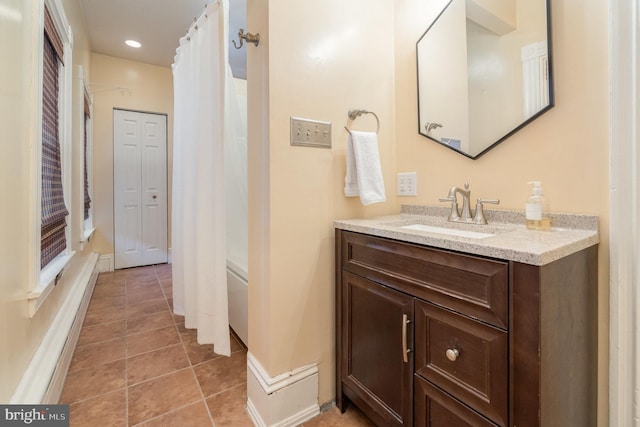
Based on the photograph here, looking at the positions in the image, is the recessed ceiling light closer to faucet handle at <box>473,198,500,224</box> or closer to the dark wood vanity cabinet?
the dark wood vanity cabinet

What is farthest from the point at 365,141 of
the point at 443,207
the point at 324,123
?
the point at 443,207

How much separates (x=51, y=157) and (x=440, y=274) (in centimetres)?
206

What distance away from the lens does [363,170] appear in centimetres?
130

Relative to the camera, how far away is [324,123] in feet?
4.19

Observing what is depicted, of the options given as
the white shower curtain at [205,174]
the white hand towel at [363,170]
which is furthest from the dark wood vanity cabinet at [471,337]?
the white shower curtain at [205,174]

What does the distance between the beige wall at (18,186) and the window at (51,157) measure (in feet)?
1.06

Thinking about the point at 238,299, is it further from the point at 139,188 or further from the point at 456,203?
the point at 139,188

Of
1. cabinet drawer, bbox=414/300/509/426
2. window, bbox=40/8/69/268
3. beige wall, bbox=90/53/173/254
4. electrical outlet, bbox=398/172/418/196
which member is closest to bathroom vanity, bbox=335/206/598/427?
cabinet drawer, bbox=414/300/509/426

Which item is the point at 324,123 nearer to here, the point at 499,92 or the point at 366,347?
the point at 499,92

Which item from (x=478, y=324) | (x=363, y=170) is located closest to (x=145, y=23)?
(x=363, y=170)

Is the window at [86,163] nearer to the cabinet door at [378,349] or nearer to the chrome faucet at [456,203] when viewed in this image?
the cabinet door at [378,349]

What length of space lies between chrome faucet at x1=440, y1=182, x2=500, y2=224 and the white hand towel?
0.95ft

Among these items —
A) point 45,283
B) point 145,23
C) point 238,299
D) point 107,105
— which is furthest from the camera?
point 107,105

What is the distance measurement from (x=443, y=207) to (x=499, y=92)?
0.51m
